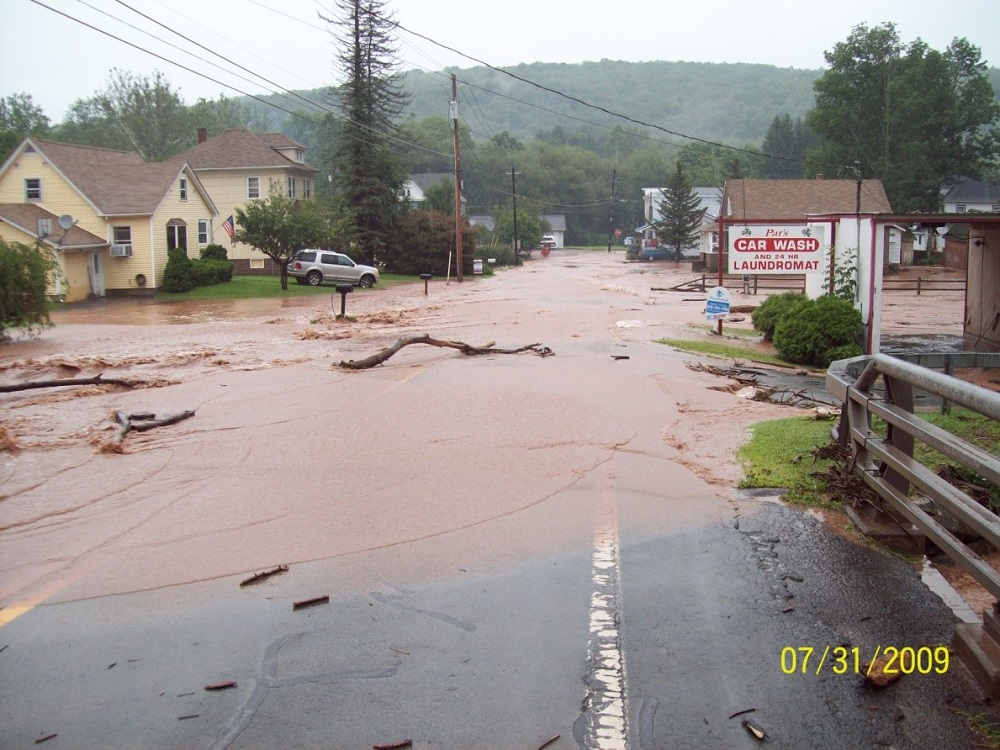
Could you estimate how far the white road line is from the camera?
378 cm

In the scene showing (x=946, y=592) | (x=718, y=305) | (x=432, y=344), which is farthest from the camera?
(x=718, y=305)

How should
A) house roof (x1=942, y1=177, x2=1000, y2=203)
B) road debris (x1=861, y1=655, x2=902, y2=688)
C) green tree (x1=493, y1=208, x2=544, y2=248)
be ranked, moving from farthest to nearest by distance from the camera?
green tree (x1=493, y1=208, x2=544, y2=248) → house roof (x1=942, y1=177, x2=1000, y2=203) → road debris (x1=861, y1=655, x2=902, y2=688)

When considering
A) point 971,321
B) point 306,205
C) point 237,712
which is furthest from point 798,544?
point 306,205

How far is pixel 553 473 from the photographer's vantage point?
8.62 metres

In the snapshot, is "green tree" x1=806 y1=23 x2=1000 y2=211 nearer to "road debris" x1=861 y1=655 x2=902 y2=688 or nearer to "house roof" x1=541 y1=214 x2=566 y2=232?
"house roof" x1=541 y1=214 x2=566 y2=232

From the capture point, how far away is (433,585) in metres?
5.62

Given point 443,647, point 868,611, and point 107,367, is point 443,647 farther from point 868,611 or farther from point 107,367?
point 107,367

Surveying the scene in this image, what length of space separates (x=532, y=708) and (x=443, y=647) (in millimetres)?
763

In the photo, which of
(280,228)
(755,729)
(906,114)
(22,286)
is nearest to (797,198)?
(906,114)

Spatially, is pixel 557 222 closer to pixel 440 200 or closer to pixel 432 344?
pixel 440 200

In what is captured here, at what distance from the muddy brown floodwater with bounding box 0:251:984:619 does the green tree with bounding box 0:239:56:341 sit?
3296 mm

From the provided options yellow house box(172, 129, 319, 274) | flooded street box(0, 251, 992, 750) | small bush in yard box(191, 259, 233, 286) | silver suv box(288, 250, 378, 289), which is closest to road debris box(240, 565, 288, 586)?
flooded street box(0, 251, 992, 750)

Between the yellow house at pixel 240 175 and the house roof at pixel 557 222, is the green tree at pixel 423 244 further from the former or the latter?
the house roof at pixel 557 222

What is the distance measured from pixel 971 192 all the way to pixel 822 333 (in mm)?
76857
